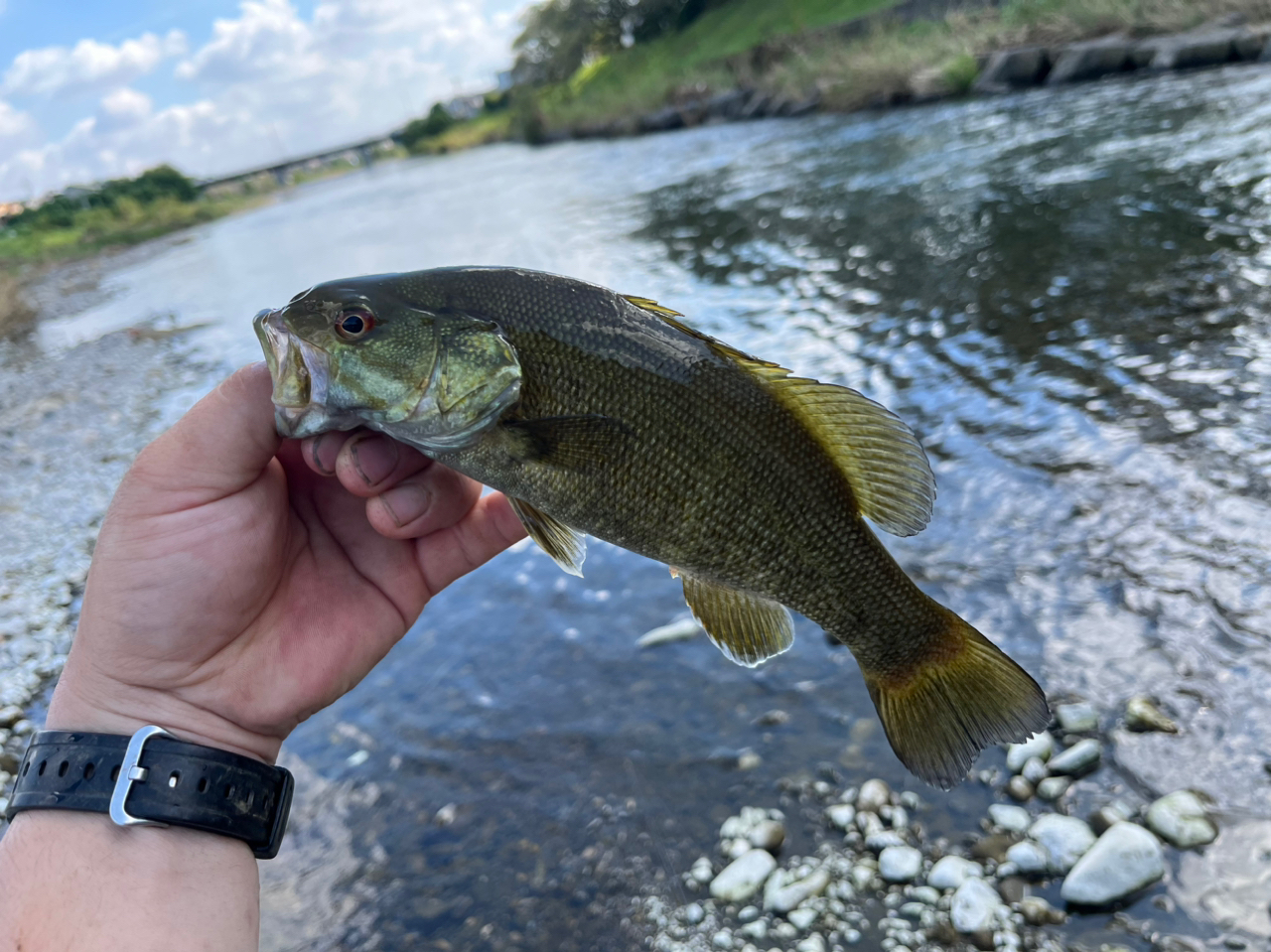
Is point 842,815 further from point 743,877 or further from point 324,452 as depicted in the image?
point 324,452

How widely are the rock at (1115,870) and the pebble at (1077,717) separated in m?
0.62

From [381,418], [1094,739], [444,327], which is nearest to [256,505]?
[381,418]

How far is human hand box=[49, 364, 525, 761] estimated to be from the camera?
2.42m

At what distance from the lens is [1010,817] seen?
323 centimetres

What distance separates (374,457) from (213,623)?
2.36ft

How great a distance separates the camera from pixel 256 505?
258cm

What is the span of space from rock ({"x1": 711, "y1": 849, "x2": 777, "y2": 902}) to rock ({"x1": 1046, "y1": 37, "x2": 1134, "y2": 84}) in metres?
21.2

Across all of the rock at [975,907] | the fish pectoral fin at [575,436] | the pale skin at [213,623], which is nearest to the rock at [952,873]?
the rock at [975,907]

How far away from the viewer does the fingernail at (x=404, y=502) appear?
2658 millimetres

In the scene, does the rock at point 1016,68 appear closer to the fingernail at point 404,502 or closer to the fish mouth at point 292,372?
the fingernail at point 404,502

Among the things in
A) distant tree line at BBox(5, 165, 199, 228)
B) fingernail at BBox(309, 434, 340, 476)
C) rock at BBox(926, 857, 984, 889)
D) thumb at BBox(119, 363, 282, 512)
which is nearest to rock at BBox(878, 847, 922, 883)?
rock at BBox(926, 857, 984, 889)

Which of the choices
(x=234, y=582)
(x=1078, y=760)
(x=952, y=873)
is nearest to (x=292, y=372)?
(x=234, y=582)

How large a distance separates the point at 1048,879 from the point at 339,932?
2779 millimetres

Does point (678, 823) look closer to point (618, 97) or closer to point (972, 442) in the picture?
point (972, 442)
